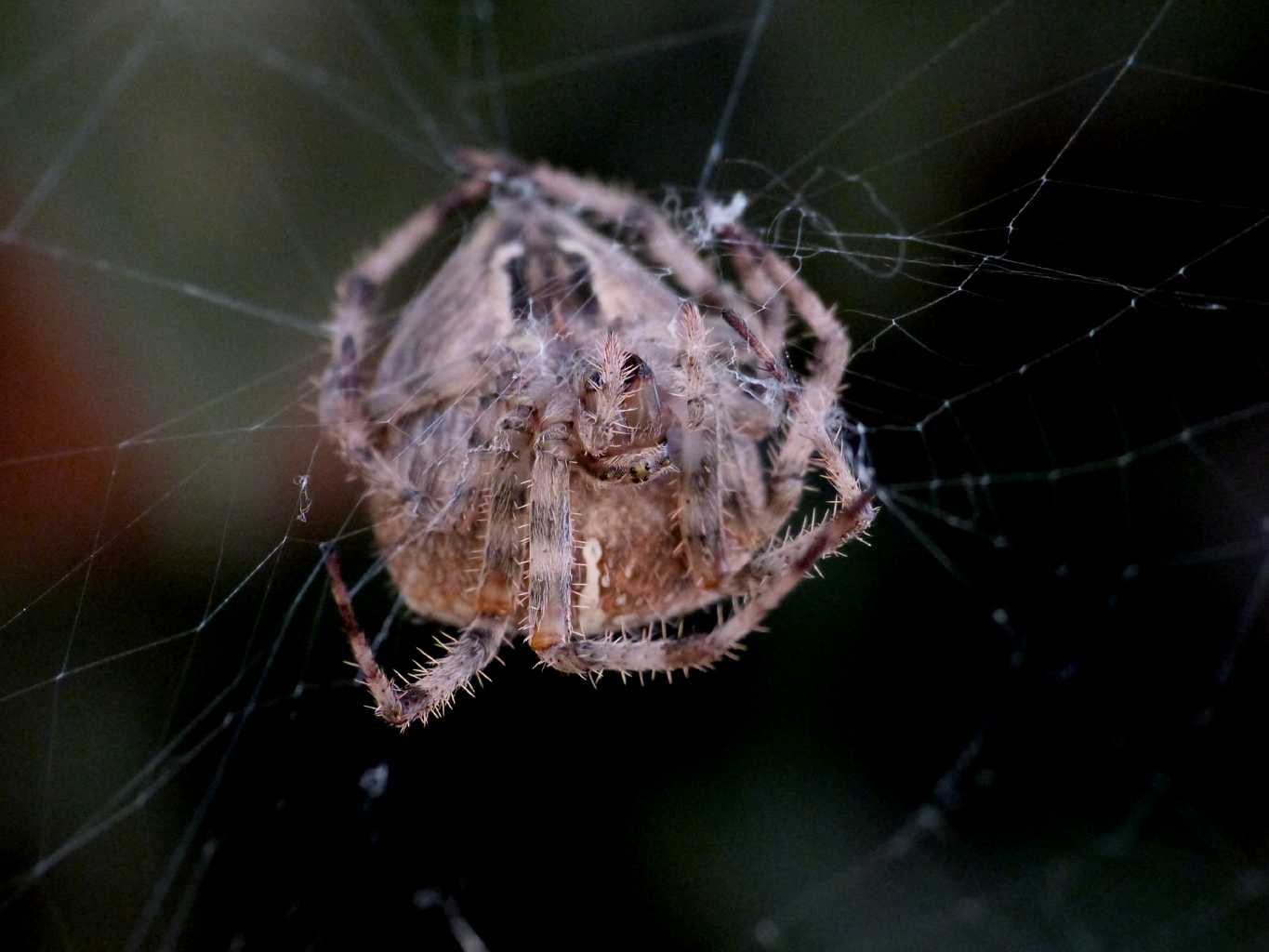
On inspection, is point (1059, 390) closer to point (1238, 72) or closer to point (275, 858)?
point (1238, 72)

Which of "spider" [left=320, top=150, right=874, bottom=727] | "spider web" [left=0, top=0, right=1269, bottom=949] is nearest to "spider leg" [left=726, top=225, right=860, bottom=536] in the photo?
"spider" [left=320, top=150, right=874, bottom=727]

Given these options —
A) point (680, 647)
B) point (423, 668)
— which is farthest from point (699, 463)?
point (423, 668)

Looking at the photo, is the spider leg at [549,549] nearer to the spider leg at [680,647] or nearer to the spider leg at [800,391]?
the spider leg at [680,647]

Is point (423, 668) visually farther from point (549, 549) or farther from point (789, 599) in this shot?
point (789, 599)

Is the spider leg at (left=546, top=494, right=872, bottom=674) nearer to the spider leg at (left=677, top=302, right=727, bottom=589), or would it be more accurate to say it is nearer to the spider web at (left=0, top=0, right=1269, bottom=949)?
the spider leg at (left=677, top=302, right=727, bottom=589)

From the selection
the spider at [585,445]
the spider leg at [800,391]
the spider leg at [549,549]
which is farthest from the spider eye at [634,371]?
the spider leg at [800,391]

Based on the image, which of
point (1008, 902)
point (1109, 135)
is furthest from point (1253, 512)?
point (1008, 902)
